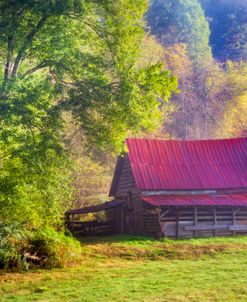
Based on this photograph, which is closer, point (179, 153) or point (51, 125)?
point (51, 125)

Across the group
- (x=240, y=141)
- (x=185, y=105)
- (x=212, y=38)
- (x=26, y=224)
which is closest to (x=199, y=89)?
(x=185, y=105)

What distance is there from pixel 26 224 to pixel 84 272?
120 inches

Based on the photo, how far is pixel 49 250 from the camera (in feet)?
60.2

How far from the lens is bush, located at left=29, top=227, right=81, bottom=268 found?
59.8 ft

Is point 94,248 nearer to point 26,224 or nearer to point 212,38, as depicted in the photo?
point 26,224

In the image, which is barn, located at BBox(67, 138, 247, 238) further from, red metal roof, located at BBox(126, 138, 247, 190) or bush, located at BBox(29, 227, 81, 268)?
bush, located at BBox(29, 227, 81, 268)

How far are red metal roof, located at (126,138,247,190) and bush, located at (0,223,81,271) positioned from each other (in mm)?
Result: 11274

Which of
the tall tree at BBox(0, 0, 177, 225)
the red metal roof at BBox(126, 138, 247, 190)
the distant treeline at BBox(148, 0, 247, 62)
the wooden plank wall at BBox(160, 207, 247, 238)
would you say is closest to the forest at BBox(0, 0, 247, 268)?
the tall tree at BBox(0, 0, 177, 225)

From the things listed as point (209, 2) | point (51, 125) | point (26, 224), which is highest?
point (209, 2)

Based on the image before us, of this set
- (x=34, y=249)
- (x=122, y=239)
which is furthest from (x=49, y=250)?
(x=122, y=239)

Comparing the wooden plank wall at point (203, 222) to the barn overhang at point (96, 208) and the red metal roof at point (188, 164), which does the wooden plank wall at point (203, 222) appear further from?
the barn overhang at point (96, 208)

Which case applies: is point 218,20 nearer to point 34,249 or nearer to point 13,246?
point 34,249

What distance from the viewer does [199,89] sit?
63312 mm

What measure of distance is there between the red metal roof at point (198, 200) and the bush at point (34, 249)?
8.81 metres
